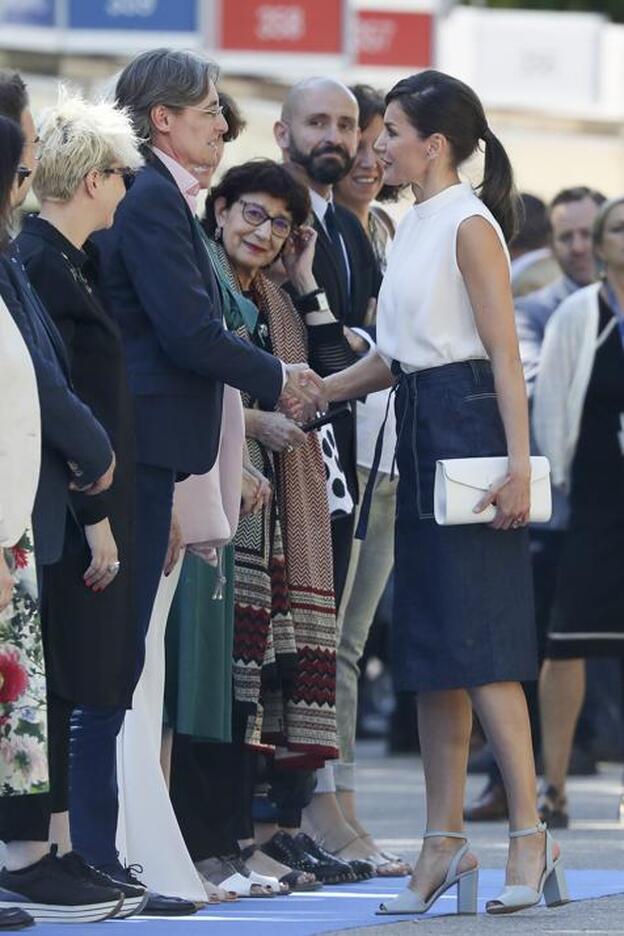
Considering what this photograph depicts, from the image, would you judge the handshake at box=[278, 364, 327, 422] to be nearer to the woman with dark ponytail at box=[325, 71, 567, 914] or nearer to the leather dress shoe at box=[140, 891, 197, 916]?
the woman with dark ponytail at box=[325, 71, 567, 914]

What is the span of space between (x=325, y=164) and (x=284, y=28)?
11927 millimetres

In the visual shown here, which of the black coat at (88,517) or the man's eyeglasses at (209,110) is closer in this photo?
the black coat at (88,517)

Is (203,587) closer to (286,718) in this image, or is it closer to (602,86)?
(286,718)

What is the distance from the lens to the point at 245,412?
7016mm

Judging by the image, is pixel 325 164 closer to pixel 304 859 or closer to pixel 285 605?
pixel 285 605

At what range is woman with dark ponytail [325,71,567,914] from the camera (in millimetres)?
6348

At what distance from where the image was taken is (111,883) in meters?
6.08

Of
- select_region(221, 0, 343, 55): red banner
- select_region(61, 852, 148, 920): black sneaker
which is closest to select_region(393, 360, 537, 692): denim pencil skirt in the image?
select_region(61, 852, 148, 920): black sneaker

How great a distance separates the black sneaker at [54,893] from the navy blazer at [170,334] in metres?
1.00

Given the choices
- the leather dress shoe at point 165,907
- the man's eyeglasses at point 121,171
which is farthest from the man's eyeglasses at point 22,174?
the leather dress shoe at point 165,907

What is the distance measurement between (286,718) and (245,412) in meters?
0.79

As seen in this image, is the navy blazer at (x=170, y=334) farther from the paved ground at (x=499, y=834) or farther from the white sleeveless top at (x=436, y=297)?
the paved ground at (x=499, y=834)

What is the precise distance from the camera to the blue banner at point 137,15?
1884 cm

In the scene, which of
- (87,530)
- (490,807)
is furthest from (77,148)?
(490,807)
